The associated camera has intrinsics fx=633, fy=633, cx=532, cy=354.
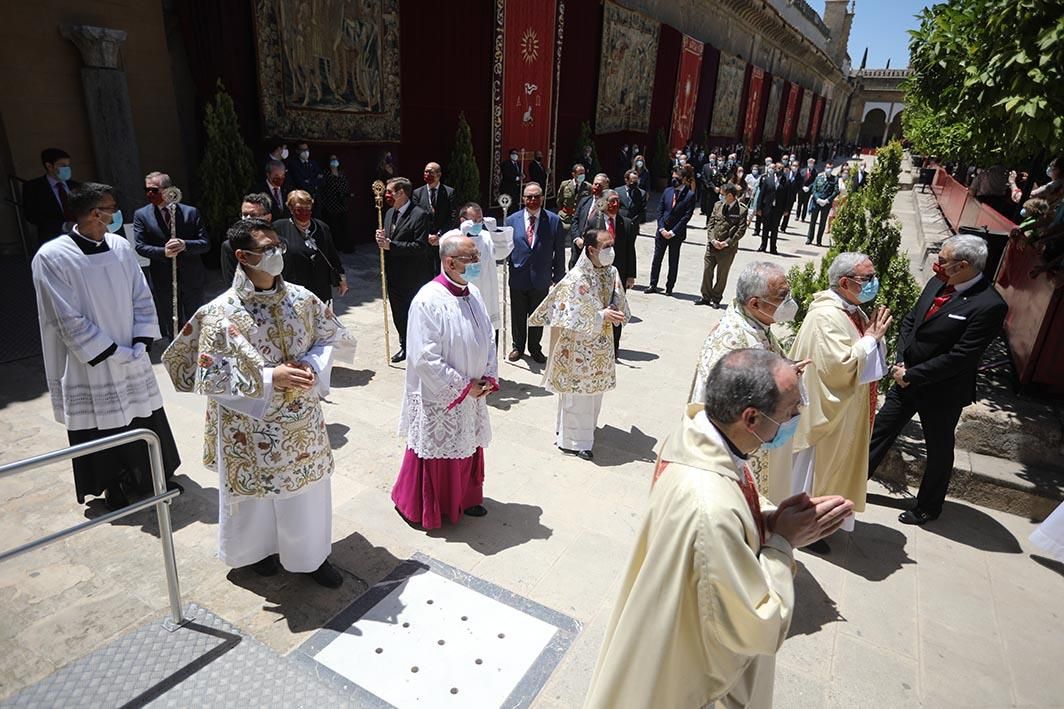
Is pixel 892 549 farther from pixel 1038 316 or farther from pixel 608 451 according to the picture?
pixel 1038 316

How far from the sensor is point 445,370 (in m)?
3.67

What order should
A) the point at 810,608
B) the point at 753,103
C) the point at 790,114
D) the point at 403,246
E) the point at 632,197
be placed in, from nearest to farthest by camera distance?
the point at 810,608 → the point at 403,246 → the point at 632,197 → the point at 753,103 → the point at 790,114

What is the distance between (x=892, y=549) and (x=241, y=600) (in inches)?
161

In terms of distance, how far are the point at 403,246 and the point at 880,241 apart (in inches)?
177

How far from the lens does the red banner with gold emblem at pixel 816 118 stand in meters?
53.5

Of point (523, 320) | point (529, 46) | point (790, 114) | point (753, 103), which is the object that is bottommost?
point (523, 320)

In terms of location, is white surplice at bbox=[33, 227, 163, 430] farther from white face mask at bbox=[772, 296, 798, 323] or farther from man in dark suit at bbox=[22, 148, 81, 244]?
white face mask at bbox=[772, 296, 798, 323]

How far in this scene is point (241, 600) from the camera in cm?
336

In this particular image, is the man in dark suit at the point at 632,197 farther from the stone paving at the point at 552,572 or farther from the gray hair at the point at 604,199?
the stone paving at the point at 552,572

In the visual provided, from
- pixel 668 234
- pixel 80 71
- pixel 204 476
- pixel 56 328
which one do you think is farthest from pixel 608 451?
pixel 80 71

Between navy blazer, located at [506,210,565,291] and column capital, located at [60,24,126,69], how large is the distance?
21.4 feet

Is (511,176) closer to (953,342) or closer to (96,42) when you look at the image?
(96,42)

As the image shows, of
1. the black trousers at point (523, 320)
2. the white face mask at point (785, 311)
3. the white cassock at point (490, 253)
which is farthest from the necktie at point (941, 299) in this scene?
the black trousers at point (523, 320)

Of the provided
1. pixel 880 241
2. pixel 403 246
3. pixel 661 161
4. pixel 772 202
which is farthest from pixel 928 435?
pixel 661 161
